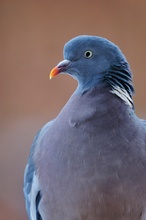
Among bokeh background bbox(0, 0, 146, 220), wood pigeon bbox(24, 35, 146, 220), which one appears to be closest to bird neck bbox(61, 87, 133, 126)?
wood pigeon bbox(24, 35, 146, 220)

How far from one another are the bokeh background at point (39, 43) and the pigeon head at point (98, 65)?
3.89 feet

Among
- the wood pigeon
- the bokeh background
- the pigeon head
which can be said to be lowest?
the wood pigeon

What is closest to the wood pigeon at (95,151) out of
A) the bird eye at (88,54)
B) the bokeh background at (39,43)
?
the bird eye at (88,54)

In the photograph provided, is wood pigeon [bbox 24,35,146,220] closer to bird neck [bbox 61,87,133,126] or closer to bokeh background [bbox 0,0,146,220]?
bird neck [bbox 61,87,133,126]

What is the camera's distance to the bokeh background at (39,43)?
2.19m

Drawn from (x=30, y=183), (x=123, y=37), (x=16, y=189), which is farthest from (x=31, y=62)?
(x=30, y=183)

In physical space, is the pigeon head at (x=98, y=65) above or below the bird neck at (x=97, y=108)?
above

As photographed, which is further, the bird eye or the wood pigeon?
the bird eye

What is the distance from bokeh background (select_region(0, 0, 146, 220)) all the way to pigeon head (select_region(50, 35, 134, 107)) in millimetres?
1185

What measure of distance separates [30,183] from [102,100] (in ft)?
0.87

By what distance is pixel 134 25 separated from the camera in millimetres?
2254

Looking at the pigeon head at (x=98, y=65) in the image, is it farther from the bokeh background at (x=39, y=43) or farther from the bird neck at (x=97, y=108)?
the bokeh background at (x=39, y=43)

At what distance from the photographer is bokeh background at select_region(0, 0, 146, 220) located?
7.18ft

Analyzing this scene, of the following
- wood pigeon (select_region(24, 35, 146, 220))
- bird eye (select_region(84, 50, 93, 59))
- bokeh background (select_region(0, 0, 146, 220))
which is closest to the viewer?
wood pigeon (select_region(24, 35, 146, 220))
